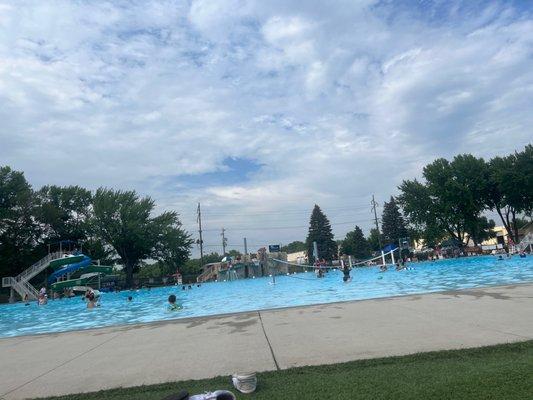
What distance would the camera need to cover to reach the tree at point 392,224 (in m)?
87.9

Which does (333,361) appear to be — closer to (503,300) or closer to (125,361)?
(125,361)

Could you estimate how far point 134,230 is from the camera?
209 feet

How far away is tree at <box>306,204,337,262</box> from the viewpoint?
90.3m

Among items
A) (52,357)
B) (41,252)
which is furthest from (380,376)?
(41,252)

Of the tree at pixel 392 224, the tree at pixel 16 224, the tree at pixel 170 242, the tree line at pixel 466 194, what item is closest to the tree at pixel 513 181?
the tree line at pixel 466 194

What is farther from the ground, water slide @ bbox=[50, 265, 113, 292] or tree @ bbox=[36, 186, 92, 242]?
tree @ bbox=[36, 186, 92, 242]

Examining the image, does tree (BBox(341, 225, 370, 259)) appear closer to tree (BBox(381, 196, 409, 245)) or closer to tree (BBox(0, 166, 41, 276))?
tree (BBox(381, 196, 409, 245))

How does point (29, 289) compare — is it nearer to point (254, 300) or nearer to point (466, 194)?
point (254, 300)

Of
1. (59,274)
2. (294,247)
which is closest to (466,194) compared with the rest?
(59,274)

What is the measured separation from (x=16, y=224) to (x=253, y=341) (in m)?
59.7

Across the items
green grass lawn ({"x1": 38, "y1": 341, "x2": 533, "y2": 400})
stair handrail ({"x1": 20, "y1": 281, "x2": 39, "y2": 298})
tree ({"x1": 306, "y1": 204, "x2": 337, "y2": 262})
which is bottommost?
green grass lawn ({"x1": 38, "y1": 341, "x2": 533, "y2": 400})

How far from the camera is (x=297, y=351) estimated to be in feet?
22.8

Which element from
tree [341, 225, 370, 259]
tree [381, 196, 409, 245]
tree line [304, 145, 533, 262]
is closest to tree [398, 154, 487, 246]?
tree line [304, 145, 533, 262]

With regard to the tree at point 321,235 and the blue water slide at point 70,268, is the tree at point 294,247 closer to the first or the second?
the tree at point 321,235
